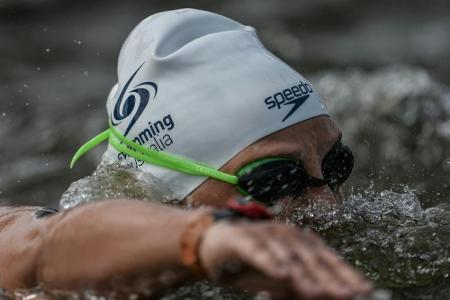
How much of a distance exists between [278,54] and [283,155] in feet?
13.3

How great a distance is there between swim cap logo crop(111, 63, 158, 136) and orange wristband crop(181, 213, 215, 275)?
125 centimetres

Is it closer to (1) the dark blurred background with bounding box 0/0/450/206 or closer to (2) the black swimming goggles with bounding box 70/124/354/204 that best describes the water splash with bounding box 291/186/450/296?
(2) the black swimming goggles with bounding box 70/124/354/204

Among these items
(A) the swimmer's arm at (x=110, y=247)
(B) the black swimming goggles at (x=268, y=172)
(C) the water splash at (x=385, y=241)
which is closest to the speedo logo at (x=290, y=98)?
(B) the black swimming goggles at (x=268, y=172)

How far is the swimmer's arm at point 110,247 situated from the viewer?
6.09 feet

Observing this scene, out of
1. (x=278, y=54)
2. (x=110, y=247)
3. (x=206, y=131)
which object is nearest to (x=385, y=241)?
(x=206, y=131)

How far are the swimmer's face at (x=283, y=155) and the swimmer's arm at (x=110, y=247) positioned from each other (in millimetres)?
660

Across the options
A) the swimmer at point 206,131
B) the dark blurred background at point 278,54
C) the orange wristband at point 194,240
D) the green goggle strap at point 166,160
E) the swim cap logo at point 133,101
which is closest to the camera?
the orange wristband at point 194,240

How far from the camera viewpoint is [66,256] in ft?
6.82

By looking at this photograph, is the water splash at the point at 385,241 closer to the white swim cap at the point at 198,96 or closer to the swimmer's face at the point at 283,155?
the swimmer's face at the point at 283,155

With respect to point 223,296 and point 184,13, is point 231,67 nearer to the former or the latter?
point 184,13

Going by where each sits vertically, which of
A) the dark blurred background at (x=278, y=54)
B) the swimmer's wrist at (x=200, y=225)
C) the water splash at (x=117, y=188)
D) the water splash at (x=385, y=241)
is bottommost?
the dark blurred background at (x=278, y=54)

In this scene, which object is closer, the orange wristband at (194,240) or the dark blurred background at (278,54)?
the orange wristband at (194,240)

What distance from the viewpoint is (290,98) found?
9.87 feet

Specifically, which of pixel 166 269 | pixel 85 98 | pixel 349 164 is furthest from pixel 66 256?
pixel 85 98
